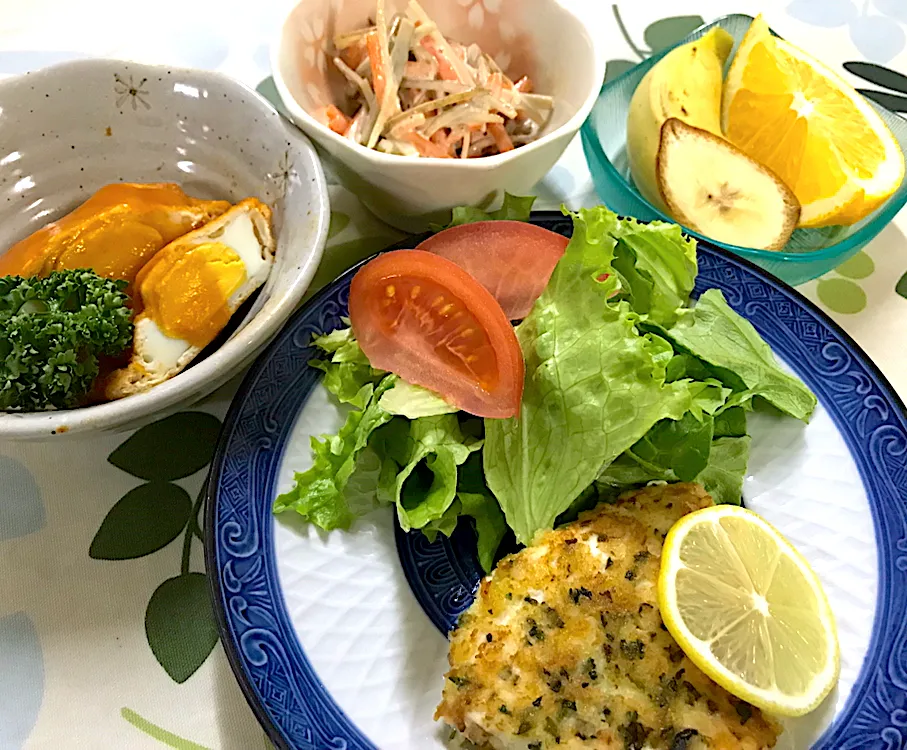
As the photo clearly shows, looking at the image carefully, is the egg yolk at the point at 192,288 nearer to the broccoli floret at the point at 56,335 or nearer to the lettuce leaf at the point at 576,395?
the broccoli floret at the point at 56,335

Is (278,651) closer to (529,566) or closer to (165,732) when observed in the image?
(165,732)

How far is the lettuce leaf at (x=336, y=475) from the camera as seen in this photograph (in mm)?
1331

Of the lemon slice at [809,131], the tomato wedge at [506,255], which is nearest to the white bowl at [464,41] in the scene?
the tomato wedge at [506,255]

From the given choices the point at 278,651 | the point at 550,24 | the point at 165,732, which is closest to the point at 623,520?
the point at 278,651

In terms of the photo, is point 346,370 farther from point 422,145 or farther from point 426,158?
point 422,145

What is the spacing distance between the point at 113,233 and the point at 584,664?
1197mm

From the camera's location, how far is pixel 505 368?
4.53 feet

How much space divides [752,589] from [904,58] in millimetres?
1966

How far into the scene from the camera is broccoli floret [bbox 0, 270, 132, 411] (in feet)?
4.31

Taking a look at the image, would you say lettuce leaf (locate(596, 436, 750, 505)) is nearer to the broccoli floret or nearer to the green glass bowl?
the green glass bowl

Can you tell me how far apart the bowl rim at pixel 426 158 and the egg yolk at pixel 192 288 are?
31cm

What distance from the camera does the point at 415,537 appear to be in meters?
1.38

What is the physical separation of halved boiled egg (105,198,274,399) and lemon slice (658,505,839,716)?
36.2 inches

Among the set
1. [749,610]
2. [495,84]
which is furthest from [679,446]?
[495,84]
